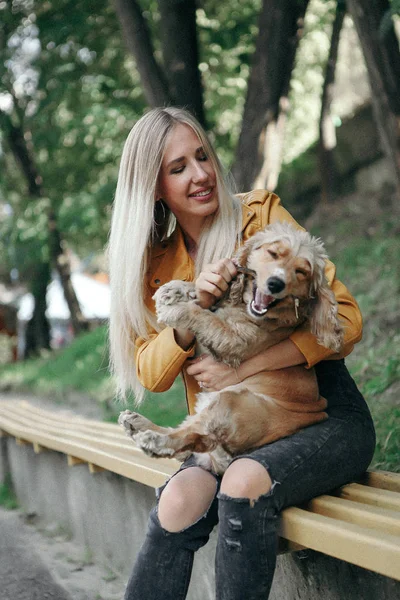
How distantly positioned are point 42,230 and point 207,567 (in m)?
11.4

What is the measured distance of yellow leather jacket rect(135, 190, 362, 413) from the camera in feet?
10.1

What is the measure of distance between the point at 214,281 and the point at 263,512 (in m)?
0.91

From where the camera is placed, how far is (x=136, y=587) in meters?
2.84

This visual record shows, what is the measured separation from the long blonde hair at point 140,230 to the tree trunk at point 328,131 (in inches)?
300

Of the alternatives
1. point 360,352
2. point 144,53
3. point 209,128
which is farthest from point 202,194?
point 209,128

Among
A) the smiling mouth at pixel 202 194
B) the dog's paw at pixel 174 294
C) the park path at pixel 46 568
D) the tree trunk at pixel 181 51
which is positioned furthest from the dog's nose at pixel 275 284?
the tree trunk at pixel 181 51

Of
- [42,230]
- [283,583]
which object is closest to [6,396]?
[42,230]

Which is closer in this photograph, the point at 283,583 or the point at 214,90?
the point at 283,583

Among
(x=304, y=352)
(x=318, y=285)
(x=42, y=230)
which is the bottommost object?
(x=42, y=230)

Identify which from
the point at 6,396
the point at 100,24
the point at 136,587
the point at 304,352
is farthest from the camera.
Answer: the point at 6,396

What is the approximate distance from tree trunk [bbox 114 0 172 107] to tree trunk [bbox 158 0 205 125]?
316 millimetres

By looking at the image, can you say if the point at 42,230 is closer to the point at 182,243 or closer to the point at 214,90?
the point at 214,90

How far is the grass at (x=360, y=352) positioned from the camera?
5324 millimetres

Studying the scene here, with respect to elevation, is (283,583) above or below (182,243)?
below
